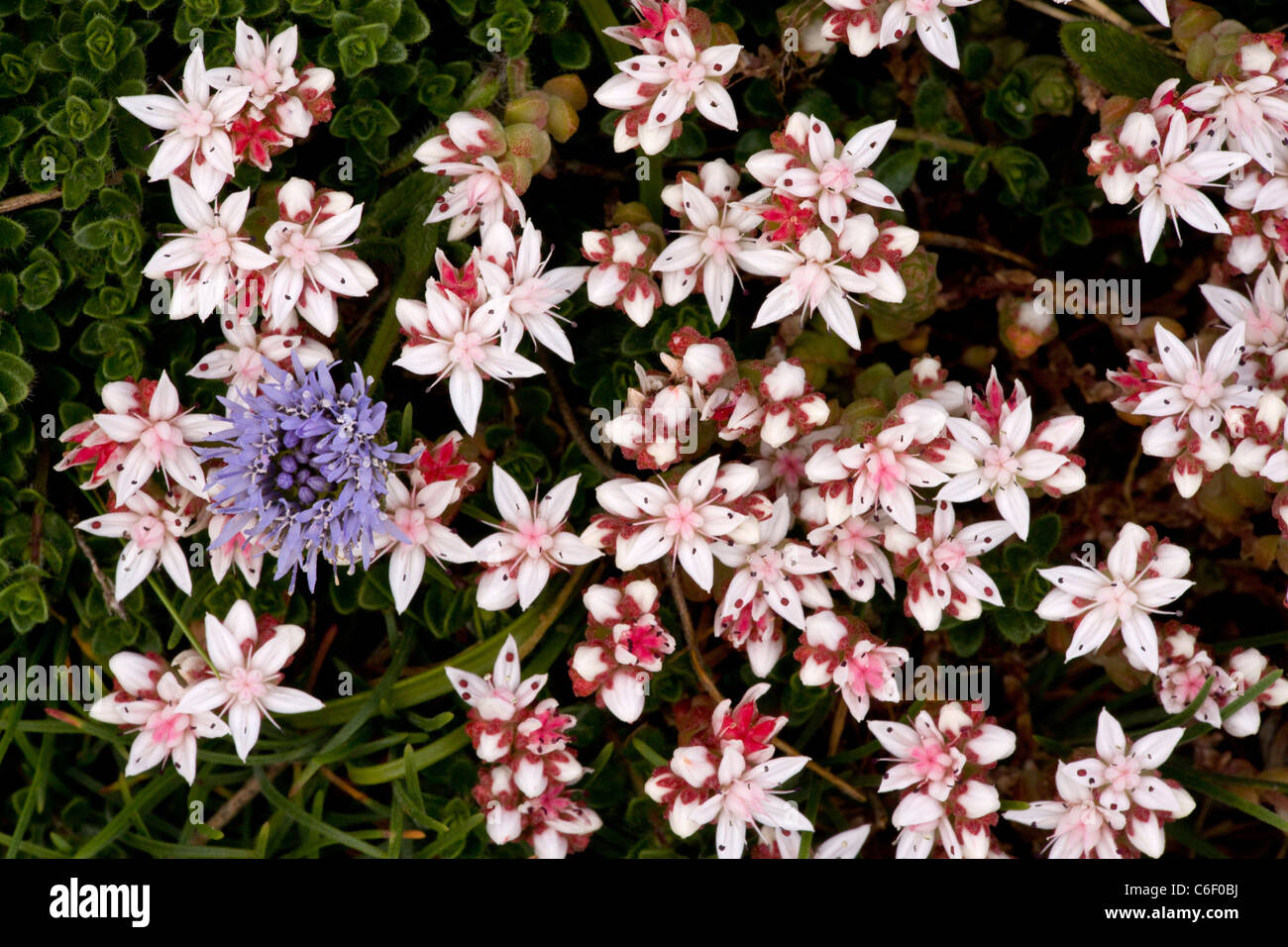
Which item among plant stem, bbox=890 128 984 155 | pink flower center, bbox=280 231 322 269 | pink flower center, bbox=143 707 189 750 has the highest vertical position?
plant stem, bbox=890 128 984 155

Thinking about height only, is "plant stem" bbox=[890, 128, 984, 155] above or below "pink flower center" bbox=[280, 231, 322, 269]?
above

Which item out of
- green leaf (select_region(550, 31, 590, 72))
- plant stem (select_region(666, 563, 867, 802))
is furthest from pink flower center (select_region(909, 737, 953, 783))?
green leaf (select_region(550, 31, 590, 72))

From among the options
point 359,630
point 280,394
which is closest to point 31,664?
point 359,630

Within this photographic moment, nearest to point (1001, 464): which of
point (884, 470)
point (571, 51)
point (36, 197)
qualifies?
point (884, 470)

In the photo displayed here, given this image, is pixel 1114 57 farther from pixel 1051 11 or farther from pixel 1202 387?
pixel 1202 387

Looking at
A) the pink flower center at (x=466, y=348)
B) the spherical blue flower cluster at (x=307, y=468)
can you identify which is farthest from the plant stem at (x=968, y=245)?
the spherical blue flower cluster at (x=307, y=468)

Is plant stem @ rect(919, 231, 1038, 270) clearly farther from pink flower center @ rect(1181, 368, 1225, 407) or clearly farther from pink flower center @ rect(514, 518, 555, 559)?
pink flower center @ rect(514, 518, 555, 559)

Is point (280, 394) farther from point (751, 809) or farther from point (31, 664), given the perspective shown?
point (751, 809)

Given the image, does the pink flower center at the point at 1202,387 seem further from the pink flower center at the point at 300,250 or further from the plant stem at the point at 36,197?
the plant stem at the point at 36,197
